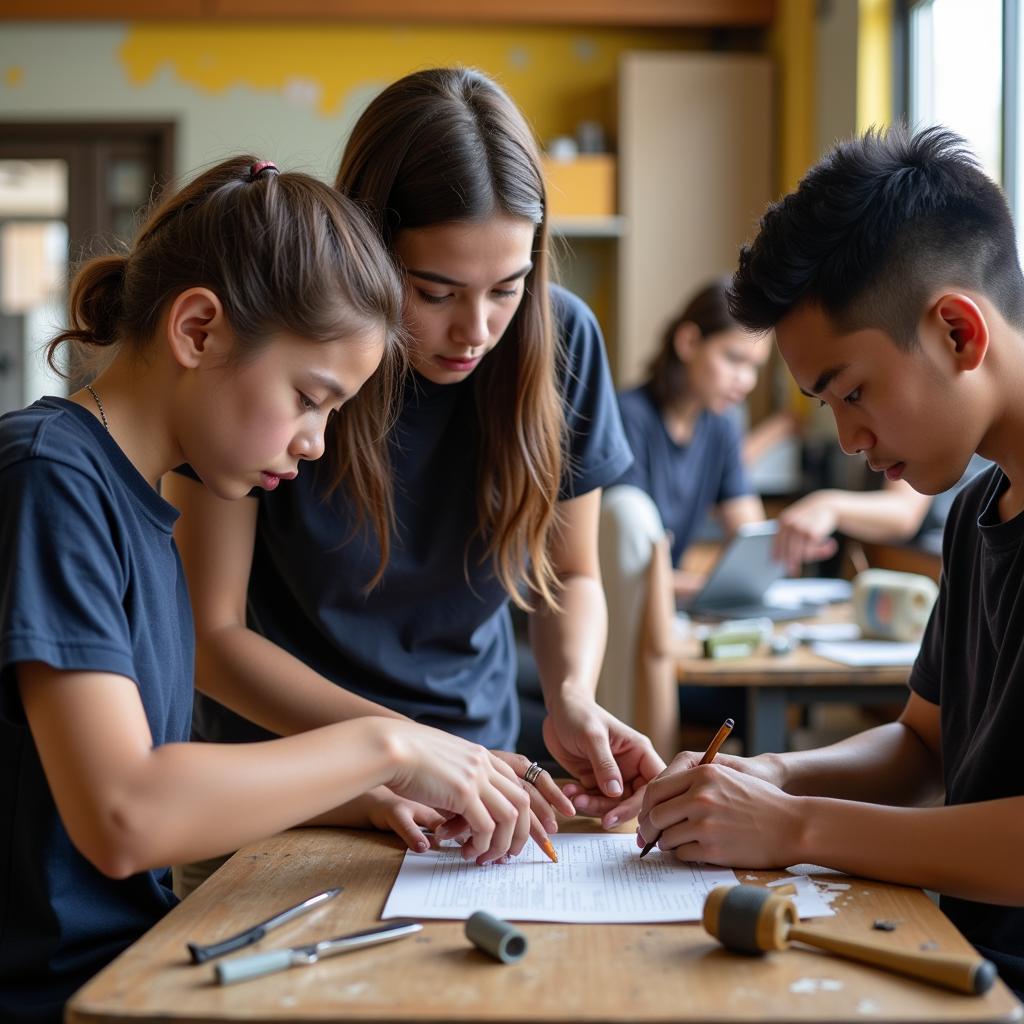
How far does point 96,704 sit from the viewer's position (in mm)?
955

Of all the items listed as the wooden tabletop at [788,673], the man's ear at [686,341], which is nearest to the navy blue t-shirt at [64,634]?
the wooden tabletop at [788,673]

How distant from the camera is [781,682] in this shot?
2379mm

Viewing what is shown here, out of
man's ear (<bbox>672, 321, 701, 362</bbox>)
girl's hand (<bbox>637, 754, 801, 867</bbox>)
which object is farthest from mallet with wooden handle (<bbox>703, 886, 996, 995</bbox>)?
man's ear (<bbox>672, 321, 701, 362</bbox>)

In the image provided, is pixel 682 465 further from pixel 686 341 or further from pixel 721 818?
pixel 721 818

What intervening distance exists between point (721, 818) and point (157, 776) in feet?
1.58

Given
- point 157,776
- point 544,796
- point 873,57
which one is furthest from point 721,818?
point 873,57

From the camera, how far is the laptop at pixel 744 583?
288 centimetres

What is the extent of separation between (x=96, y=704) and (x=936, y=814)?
683 millimetres

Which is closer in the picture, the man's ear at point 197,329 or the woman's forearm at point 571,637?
the man's ear at point 197,329

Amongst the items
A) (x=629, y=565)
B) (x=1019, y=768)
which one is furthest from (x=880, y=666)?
(x=1019, y=768)

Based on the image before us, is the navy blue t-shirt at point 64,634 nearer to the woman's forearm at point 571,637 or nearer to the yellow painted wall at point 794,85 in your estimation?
the woman's forearm at point 571,637

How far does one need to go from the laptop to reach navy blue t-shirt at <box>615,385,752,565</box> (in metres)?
0.60

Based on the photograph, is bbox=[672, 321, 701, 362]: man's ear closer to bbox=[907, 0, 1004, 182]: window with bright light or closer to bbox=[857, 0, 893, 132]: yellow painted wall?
bbox=[907, 0, 1004, 182]: window with bright light

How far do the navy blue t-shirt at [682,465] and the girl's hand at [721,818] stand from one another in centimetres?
236
